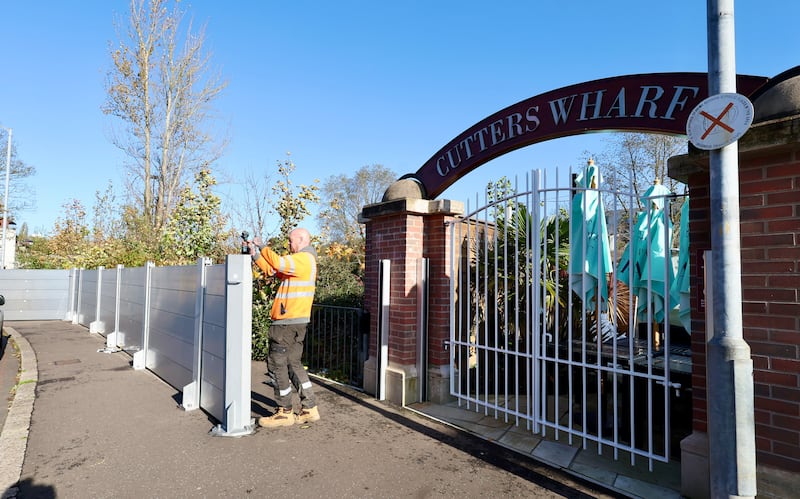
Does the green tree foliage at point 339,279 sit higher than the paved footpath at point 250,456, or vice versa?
the green tree foliage at point 339,279

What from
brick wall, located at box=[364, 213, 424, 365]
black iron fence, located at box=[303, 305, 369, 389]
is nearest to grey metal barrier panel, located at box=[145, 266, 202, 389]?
black iron fence, located at box=[303, 305, 369, 389]

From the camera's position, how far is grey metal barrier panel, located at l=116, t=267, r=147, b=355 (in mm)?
7398

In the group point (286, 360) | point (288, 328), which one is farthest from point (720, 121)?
point (286, 360)


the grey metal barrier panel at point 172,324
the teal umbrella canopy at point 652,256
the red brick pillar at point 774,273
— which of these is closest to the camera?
the red brick pillar at point 774,273

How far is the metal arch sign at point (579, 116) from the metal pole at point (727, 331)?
116 centimetres

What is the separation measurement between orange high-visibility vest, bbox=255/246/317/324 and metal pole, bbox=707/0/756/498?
3.39 m

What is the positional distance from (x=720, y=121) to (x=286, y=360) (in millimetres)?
4025

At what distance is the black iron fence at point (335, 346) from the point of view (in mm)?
6586

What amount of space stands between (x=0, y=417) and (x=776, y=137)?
7468 millimetres

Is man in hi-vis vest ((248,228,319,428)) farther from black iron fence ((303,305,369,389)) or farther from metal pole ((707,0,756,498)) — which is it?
metal pole ((707,0,756,498))

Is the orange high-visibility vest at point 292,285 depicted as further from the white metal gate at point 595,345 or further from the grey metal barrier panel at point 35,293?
the grey metal barrier panel at point 35,293

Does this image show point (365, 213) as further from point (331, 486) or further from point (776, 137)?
point (776, 137)

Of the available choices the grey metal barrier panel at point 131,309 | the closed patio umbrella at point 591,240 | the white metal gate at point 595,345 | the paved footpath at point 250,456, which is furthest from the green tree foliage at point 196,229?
the closed patio umbrella at point 591,240

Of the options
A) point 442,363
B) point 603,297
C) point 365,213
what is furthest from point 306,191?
point 603,297
